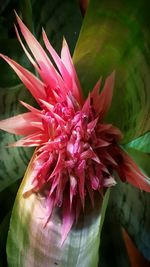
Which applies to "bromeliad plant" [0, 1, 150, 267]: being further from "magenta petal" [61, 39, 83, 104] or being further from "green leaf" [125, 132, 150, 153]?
"green leaf" [125, 132, 150, 153]

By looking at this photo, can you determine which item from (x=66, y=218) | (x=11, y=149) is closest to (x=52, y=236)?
(x=66, y=218)

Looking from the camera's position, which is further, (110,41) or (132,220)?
(132,220)

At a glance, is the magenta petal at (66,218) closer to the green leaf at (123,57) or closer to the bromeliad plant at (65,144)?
the bromeliad plant at (65,144)

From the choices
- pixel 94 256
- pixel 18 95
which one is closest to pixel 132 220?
pixel 94 256

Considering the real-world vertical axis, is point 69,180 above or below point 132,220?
above

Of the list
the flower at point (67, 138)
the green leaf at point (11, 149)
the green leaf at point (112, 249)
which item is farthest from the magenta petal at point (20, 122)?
the green leaf at point (112, 249)

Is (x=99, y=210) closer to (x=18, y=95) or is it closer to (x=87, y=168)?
(x=87, y=168)

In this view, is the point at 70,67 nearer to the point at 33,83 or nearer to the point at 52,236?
the point at 33,83
